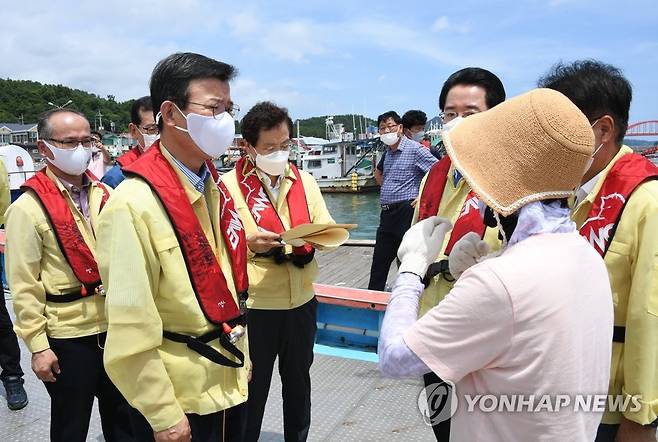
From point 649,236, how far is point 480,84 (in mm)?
896

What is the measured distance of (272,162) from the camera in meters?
2.52

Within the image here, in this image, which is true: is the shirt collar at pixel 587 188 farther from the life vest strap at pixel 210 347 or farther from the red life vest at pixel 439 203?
the life vest strap at pixel 210 347

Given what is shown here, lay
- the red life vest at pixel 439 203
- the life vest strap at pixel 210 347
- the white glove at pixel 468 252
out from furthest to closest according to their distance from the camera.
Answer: the red life vest at pixel 439 203, the life vest strap at pixel 210 347, the white glove at pixel 468 252

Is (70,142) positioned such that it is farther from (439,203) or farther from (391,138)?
(391,138)

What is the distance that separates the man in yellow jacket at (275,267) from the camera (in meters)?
2.39

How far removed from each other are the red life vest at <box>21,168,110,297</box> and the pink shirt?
5.94 feet

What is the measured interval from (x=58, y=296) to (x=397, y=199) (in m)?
3.44

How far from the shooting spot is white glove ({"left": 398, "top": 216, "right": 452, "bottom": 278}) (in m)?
1.27

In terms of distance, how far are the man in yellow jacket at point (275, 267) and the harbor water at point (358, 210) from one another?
17.2 meters

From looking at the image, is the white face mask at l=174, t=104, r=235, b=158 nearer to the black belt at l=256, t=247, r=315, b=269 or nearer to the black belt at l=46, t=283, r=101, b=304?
the black belt at l=256, t=247, r=315, b=269

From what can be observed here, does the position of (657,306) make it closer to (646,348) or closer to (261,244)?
(646,348)

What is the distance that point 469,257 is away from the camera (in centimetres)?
140

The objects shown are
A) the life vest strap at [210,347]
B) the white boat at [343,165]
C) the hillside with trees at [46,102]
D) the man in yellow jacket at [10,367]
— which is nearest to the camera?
the life vest strap at [210,347]

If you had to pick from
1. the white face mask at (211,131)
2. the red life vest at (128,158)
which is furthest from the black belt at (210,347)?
the red life vest at (128,158)
